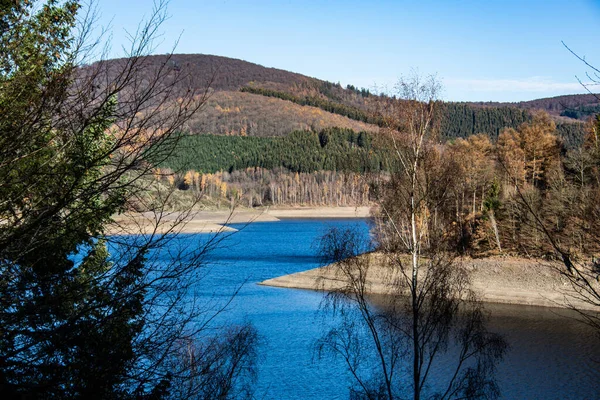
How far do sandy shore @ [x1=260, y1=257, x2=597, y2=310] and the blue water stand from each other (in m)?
1.19

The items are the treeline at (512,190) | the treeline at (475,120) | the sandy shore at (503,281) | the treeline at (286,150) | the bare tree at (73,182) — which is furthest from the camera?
the treeline at (475,120)

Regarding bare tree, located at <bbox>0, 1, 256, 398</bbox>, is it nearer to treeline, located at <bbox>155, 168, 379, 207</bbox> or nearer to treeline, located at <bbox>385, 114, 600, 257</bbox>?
treeline, located at <bbox>385, 114, 600, 257</bbox>

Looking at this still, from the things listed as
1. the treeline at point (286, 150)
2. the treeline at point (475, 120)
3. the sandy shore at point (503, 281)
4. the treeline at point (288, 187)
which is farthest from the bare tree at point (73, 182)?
the treeline at point (475, 120)

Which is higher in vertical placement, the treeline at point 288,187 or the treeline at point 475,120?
the treeline at point 475,120

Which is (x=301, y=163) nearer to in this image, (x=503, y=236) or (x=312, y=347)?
(x=503, y=236)

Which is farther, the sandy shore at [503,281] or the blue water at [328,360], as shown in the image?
the sandy shore at [503,281]

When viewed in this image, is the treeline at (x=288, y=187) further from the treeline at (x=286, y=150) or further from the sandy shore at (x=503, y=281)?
the sandy shore at (x=503, y=281)

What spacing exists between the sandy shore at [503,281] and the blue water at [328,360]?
119 centimetres

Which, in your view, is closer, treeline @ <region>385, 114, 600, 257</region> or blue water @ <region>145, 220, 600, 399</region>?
blue water @ <region>145, 220, 600, 399</region>

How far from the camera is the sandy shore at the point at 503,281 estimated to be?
30.4m

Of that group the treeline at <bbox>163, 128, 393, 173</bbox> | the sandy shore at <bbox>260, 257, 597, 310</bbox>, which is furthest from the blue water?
the treeline at <bbox>163, 128, 393, 173</bbox>

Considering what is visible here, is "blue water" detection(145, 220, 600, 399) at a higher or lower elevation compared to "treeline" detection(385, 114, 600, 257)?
lower

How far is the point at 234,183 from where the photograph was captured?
126 m

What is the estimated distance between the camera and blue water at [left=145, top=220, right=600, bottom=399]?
16.9m
